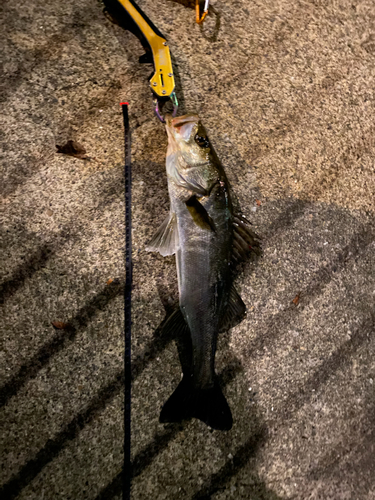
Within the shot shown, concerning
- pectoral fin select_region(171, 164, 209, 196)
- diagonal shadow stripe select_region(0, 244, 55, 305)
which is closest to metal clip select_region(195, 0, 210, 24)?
pectoral fin select_region(171, 164, 209, 196)

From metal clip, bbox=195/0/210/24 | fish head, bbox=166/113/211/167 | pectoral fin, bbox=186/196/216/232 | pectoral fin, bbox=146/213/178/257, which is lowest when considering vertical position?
pectoral fin, bbox=146/213/178/257

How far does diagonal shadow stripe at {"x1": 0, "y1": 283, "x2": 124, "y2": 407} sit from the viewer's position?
2404 mm

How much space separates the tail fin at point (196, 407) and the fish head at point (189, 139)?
1641 mm

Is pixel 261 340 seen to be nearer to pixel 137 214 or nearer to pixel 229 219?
pixel 229 219

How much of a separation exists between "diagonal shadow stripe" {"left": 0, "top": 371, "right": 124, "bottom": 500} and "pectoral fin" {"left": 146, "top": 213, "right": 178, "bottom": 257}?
96cm

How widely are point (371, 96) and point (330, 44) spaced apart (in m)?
0.65

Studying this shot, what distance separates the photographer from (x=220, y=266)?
8.01ft

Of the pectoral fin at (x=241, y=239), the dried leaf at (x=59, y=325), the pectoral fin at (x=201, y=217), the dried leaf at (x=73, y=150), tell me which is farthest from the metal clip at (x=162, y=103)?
the dried leaf at (x=59, y=325)

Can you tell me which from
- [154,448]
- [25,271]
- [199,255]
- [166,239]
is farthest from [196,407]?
[25,271]

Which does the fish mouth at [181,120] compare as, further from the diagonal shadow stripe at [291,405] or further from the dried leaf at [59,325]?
the diagonal shadow stripe at [291,405]

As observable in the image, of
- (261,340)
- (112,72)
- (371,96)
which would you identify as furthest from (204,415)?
(371,96)

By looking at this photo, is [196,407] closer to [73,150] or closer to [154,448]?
[154,448]

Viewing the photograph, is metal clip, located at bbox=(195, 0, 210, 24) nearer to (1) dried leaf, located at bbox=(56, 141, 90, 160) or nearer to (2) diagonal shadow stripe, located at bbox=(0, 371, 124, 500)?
(1) dried leaf, located at bbox=(56, 141, 90, 160)

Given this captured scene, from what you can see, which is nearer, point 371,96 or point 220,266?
point 220,266
